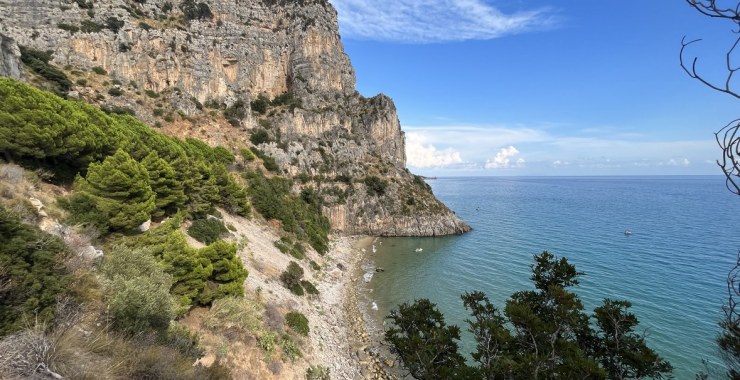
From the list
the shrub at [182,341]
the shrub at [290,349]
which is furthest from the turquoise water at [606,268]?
the shrub at [182,341]

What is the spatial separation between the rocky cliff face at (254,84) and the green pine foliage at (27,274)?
143 feet

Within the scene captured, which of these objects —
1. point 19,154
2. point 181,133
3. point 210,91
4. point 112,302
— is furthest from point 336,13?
point 112,302

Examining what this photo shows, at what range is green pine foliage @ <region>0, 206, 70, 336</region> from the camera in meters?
7.37

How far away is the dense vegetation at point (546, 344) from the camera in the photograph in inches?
344

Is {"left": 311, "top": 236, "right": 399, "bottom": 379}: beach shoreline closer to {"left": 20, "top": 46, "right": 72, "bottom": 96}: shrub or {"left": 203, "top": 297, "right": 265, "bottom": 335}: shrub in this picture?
{"left": 203, "top": 297, "right": 265, "bottom": 335}: shrub

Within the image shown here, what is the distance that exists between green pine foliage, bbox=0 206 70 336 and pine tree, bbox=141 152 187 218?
13.0 m

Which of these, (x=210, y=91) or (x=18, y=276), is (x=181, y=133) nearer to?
(x=210, y=91)

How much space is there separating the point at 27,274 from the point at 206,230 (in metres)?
17.7

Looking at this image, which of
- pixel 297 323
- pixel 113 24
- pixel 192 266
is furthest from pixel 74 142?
pixel 113 24

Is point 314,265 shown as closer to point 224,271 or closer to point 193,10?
point 224,271

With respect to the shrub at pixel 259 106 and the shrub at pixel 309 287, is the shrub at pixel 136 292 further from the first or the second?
the shrub at pixel 259 106

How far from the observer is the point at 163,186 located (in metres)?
22.7

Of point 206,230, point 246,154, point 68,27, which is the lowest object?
point 206,230

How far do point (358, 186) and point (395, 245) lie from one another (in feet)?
51.7
